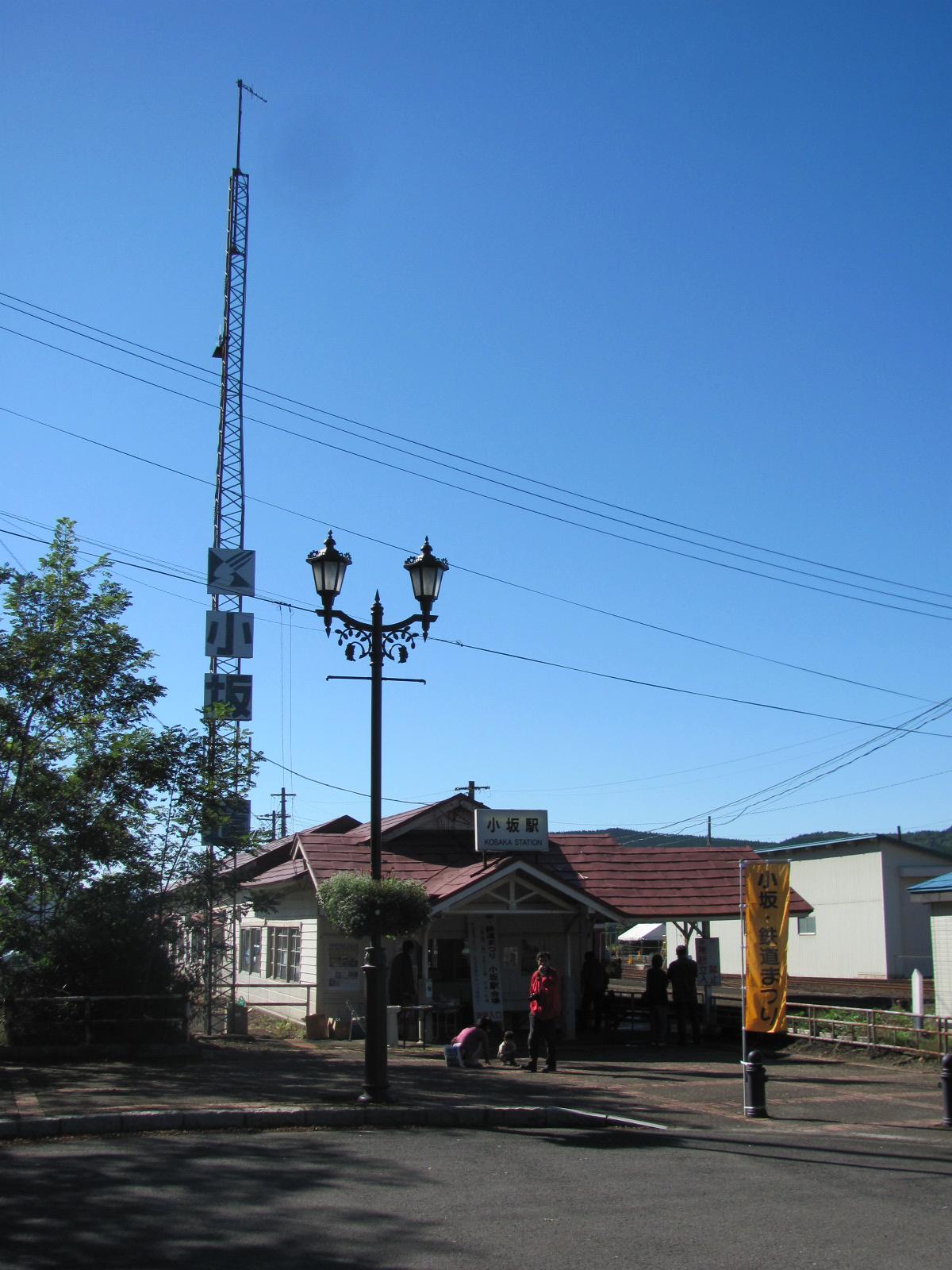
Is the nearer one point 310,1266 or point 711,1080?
point 310,1266

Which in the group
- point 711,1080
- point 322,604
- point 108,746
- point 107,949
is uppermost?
point 322,604

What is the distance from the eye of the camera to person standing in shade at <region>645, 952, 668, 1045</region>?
21469 millimetres

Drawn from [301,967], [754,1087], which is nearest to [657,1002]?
[301,967]

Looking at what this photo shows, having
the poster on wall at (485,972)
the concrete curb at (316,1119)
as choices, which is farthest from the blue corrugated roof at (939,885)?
the concrete curb at (316,1119)

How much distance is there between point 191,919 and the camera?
19094mm

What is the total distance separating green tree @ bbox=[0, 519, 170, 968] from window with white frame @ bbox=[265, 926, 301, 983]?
7.83 m

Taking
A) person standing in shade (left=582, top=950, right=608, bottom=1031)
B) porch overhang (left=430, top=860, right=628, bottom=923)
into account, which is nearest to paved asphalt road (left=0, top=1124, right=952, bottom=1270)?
porch overhang (left=430, top=860, right=628, bottom=923)

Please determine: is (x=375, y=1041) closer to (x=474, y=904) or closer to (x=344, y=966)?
(x=474, y=904)

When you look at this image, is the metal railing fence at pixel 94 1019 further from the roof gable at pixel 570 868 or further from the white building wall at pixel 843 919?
the white building wall at pixel 843 919

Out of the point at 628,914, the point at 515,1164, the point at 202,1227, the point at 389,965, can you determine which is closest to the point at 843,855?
the point at 628,914

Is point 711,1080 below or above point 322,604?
below

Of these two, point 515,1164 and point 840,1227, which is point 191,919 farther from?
point 840,1227

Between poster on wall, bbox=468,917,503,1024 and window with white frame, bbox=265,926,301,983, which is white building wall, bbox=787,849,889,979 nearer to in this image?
window with white frame, bbox=265,926,301,983

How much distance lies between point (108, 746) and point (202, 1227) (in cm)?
1130
